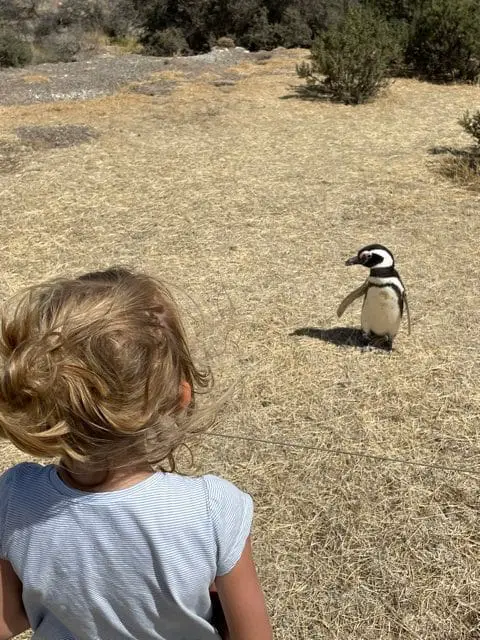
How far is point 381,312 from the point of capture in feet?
10.4

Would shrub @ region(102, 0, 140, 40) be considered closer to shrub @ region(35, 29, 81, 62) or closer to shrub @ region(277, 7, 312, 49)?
shrub @ region(35, 29, 81, 62)

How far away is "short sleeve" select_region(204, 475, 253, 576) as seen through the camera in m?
0.94

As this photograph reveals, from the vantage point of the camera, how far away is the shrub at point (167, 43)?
49.8 feet

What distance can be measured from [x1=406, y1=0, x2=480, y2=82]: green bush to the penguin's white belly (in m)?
7.55

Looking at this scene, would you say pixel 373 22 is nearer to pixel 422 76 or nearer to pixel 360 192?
pixel 422 76

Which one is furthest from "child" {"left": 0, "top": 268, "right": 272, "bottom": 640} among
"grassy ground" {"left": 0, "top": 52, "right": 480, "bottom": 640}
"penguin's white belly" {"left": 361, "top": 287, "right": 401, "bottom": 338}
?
"penguin's white belly" {"left": 361, "top": 287, "right": 401, "bottom": 338}

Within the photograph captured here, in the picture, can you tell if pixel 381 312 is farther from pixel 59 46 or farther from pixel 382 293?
pixel 59 46

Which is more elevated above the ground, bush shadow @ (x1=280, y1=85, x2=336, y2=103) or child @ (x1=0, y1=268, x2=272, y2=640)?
child @ (x1=0, y1=268, x2=272, y2=640)

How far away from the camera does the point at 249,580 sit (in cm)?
98

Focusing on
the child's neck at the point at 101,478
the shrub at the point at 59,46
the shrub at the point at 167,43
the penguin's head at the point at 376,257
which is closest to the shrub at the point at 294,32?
the shrub at the point at 167,43

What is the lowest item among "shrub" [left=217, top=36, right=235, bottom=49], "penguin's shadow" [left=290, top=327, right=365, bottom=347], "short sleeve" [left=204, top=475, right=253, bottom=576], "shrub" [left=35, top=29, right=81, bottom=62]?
"penguin's shadow" [left=290, top=327, right=365, bottom=347]

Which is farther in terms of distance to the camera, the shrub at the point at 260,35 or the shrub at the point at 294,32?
the shrub at the point at 260,35

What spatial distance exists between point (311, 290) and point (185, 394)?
3.01m

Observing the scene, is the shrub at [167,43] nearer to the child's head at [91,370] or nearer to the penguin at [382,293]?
the penguin at [382,293]
